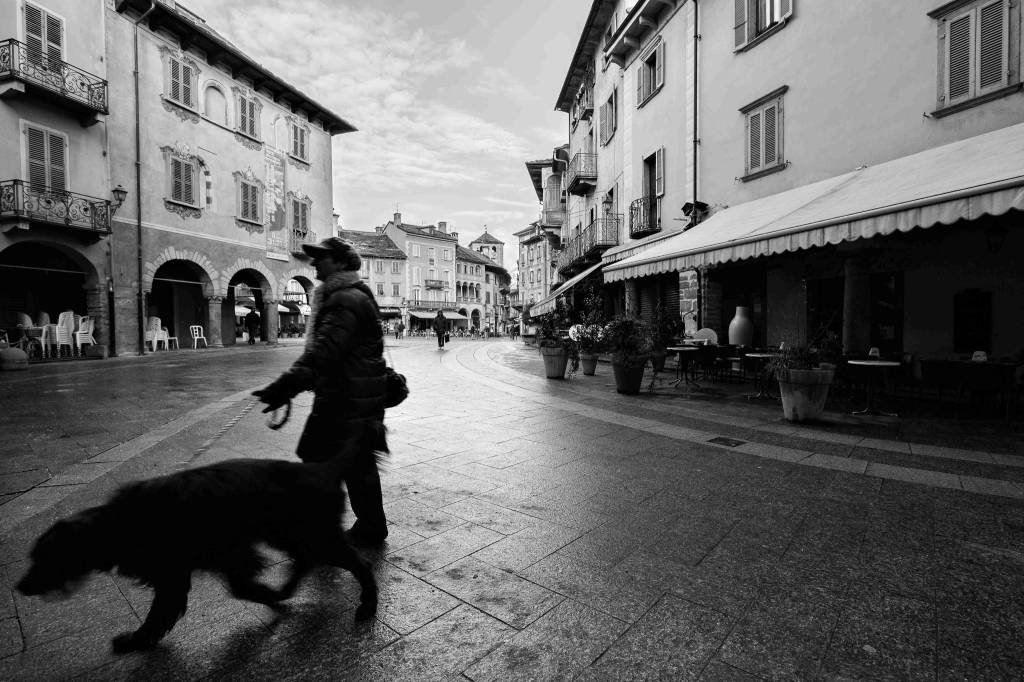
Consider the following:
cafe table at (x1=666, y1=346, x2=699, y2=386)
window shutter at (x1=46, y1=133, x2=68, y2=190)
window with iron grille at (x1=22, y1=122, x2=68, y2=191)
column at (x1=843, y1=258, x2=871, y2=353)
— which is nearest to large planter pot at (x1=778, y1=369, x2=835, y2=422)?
cafe table at (x1=666, y1=346, x2=699, y2=386)

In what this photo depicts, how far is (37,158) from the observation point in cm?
1405

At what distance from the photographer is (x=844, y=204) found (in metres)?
6.85

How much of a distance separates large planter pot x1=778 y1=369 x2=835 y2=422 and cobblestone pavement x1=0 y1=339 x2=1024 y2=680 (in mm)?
599

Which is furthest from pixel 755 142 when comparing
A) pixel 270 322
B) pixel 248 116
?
pixel 270 322

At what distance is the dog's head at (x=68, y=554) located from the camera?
1.64 meters

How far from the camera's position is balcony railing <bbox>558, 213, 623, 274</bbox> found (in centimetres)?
1753

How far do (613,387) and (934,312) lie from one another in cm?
547

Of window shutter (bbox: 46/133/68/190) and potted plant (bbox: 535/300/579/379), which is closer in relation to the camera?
potted plant (bbox: 535/300/579/379)

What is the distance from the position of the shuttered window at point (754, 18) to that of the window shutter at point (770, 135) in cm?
169

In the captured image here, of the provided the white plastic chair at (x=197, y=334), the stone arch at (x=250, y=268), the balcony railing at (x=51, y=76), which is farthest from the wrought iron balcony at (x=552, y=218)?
the balcony railing at (x=51, y=76)

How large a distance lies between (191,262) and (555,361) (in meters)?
16.0

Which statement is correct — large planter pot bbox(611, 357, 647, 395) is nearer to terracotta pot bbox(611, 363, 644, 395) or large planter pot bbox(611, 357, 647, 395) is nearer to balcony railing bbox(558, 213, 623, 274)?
terracotta pot bbox(611, 363, 644, 395)

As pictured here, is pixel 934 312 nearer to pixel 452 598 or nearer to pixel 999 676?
pixel 999 676

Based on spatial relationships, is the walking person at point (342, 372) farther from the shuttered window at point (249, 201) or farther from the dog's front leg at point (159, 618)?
the shuttered window at point (249, 201)
